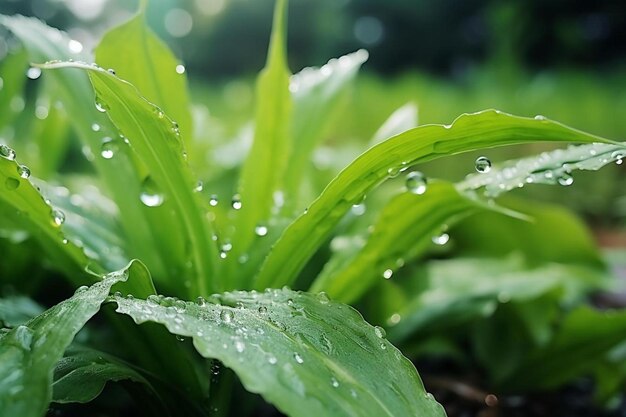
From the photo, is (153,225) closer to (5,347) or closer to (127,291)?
(127,291)

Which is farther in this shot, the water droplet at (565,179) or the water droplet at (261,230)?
the water droplet at (261,230)

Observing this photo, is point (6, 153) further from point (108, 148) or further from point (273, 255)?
point (273, 255)

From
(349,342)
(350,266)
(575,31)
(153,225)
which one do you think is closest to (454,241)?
(350,266)

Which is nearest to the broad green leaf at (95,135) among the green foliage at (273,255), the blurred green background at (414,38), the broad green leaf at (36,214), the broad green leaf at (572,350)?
the green foliage at (273,255)


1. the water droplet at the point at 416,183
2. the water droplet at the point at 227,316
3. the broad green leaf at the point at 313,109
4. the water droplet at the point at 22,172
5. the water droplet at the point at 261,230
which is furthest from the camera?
the broad green leaf at the point at 313,109

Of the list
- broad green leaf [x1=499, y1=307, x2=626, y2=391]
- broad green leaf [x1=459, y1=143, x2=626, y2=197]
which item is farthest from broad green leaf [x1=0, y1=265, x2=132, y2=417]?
broad green leaf [x1=499, y1=307, x2=626, y2=391]

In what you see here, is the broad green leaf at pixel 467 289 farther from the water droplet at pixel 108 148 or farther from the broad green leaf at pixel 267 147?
the water droplet at pixel 108 148

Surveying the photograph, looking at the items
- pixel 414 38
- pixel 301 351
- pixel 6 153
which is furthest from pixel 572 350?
pixel 414 38
